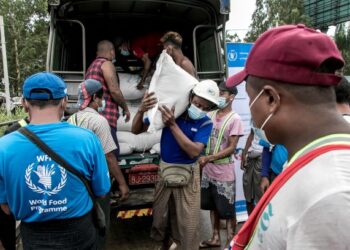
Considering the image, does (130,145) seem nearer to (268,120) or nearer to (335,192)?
(268,120)

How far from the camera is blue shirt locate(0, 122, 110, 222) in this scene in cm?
183

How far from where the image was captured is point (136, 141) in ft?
13.1

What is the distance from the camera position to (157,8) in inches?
189

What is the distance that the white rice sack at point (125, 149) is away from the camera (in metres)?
3.84

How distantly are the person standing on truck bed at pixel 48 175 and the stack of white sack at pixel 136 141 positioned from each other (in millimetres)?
Answer: 1860

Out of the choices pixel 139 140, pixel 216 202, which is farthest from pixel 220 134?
pixel 139 140

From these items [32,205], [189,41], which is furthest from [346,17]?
[32,205]

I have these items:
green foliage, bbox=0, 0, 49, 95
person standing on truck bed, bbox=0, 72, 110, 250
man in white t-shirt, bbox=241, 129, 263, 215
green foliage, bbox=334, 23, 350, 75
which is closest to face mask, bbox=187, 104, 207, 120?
man in white t-shirt, bbox=241, 129, 263, 215

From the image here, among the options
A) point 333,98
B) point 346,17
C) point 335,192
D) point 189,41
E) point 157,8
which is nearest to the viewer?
point 335,192

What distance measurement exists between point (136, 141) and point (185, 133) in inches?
44.5

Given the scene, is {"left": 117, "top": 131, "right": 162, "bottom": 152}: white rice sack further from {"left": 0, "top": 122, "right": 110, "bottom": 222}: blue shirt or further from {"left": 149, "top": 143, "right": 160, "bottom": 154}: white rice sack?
{"left": 0, "top": 122, "right": 110, "bottom": 222}: blue shirt

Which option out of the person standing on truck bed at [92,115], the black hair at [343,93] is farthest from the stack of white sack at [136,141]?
the black hair at [343,93]

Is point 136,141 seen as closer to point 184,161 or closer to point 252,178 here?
point 184,161

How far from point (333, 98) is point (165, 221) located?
240 cm
